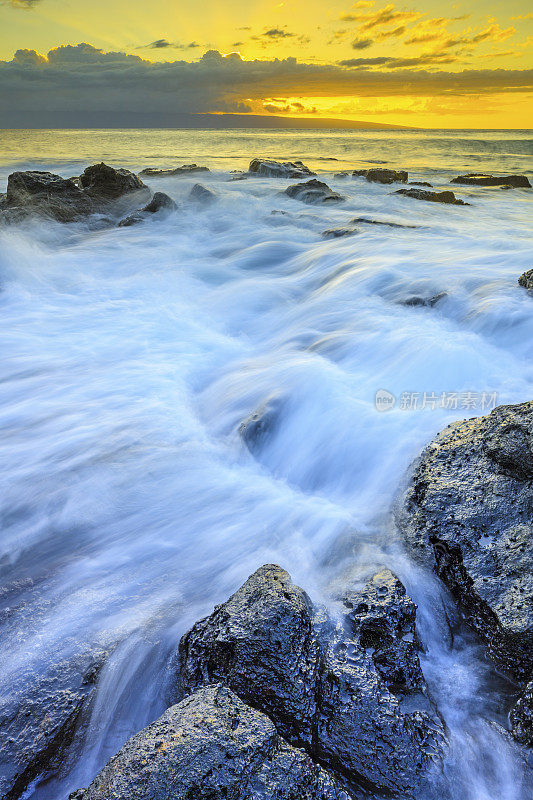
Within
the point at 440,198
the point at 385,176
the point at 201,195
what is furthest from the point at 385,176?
the point at 201,195

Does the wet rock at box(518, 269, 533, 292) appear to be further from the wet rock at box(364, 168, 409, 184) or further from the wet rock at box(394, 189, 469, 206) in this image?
the wet rock at box(364, 168, 409, 184)

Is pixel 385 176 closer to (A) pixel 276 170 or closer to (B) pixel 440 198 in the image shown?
(A) pixel 276 170

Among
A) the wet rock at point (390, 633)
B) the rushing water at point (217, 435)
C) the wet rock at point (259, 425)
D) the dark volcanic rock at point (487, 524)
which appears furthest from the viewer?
the wet rock at point (259, 425)

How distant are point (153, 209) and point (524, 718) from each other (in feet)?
40.1

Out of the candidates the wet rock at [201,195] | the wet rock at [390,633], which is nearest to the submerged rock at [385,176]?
the wet rock at [201,195]

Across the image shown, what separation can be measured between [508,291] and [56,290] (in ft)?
22.4

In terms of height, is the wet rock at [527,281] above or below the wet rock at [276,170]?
below

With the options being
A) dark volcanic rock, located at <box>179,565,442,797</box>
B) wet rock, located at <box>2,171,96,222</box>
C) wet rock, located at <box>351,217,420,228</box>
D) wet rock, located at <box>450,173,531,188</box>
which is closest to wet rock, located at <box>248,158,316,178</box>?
wet rock, located at <box>450,173,531,188</box>

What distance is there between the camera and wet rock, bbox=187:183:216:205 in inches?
525

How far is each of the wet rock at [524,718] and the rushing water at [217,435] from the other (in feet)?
0.22

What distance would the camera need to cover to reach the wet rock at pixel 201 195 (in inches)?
525

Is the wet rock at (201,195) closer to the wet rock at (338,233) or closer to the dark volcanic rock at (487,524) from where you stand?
the wet rock at (338,233)

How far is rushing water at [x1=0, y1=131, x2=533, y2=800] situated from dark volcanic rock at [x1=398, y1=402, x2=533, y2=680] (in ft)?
0.51

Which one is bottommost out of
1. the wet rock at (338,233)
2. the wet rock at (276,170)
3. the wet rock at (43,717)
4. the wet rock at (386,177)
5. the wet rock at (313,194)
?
the wet rock at (43,717)
